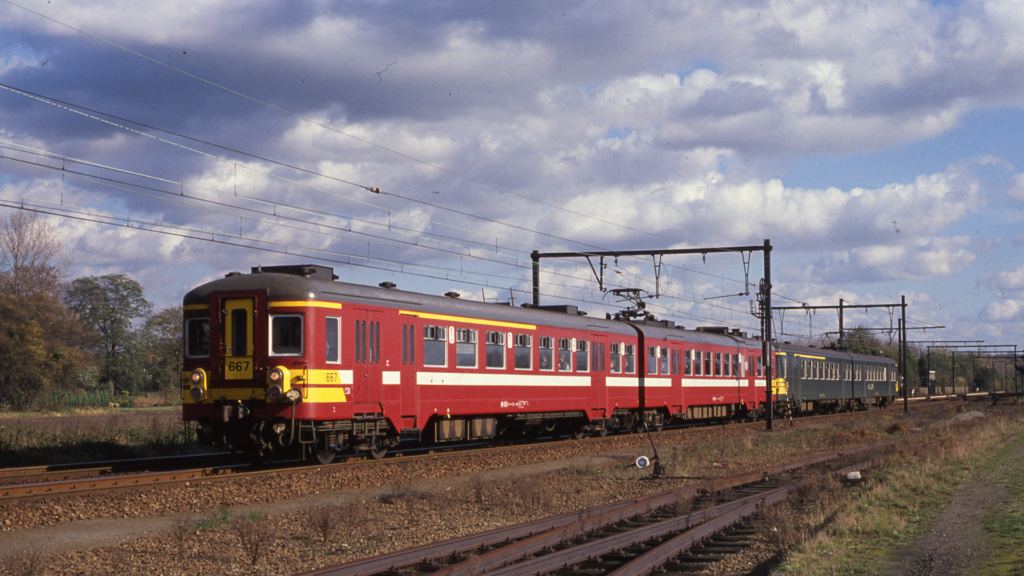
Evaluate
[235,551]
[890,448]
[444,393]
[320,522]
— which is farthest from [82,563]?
[890,448]

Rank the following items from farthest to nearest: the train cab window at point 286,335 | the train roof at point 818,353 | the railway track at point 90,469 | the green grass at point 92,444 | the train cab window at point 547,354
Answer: the train roof at point 818,353 < the train cab window at point 547,354 < the green grass at point 92,444 < the train cab window at point 286,335 < the railway track at point 90,469

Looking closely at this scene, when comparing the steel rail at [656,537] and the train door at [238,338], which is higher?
the train door at [238,338]

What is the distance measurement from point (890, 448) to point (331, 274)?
582 inches

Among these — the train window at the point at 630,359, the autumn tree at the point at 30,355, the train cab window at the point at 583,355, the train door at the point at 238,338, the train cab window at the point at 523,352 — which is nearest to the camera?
the train door at the point at 238,338

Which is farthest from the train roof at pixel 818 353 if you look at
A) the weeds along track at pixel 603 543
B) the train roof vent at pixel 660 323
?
the weeds along track at pixel 603 543

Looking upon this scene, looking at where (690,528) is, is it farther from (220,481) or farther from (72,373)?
(72,373)

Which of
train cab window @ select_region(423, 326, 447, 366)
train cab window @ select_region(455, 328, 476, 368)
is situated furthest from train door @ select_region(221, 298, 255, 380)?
train cab window @ select_region(455, 328, 476, 368)

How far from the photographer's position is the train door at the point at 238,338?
56.6 ft

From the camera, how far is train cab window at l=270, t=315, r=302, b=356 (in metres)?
17.1

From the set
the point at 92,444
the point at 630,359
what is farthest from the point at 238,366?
the point at 630,359

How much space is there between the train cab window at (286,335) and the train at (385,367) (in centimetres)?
2

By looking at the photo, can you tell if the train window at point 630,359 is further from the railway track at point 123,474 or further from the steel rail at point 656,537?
the steel rail at point 656,537

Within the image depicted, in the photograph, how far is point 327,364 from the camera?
17.3 m

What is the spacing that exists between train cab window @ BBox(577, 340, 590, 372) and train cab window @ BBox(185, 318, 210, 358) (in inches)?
454
